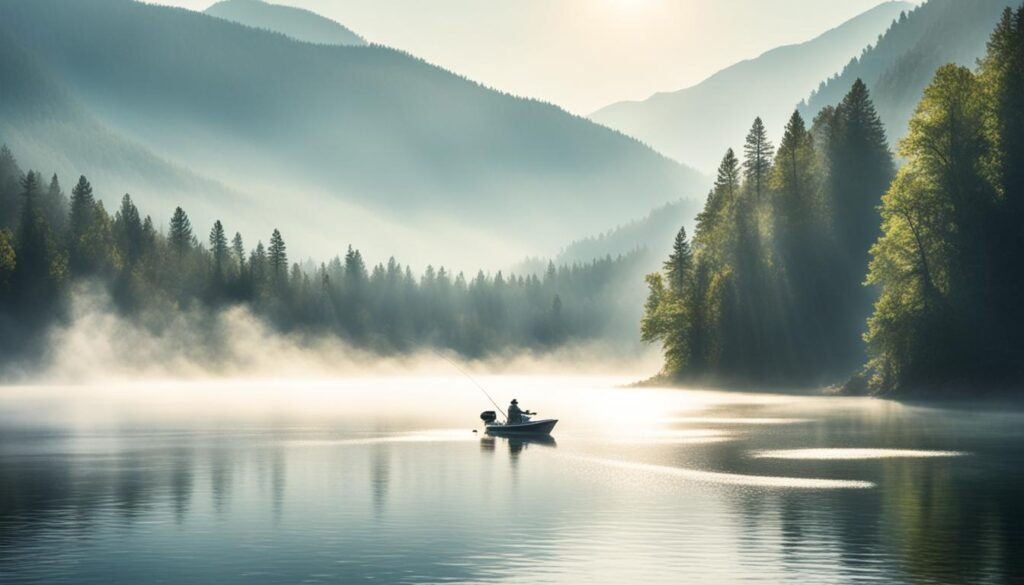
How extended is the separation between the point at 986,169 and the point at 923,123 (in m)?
6.62

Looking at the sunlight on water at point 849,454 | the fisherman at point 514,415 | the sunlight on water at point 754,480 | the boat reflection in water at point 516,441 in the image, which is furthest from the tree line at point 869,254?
the sunlight on water at point 754,480

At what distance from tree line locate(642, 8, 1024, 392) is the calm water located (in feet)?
49.8

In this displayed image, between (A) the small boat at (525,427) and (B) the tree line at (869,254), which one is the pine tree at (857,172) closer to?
(B) the tree line at (869,254)

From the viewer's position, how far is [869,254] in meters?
144

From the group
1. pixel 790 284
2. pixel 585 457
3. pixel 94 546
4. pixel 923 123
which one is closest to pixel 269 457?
pixel 585 457

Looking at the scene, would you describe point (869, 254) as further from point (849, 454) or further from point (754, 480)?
point (754, 480)

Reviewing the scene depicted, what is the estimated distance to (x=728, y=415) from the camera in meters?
102

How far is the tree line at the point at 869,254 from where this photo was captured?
108250 millimetres

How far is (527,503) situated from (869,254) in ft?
333

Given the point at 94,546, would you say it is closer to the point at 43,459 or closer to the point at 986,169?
the point at 43,459

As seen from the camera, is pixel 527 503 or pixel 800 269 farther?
pixel 800 269

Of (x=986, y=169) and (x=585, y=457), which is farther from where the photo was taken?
(x=986, y=169)

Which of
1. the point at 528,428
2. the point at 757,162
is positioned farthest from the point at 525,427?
the point at 757,162

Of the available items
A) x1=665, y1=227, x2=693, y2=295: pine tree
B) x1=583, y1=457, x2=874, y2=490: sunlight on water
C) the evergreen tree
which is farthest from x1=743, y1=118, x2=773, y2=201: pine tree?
x1=583, y1=457, x2=874, y2=490: sunlight on water
